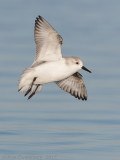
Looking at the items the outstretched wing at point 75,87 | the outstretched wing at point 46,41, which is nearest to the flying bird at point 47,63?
the outstretched wing at point 46,41

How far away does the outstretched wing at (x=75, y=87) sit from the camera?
1952 cm

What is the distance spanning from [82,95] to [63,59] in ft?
8.13

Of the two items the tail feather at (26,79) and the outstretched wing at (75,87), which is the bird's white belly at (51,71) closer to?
the tail feather at (26,79)

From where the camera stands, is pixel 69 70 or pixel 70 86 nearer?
pixel 69 70

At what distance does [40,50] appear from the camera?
17828 millimetres

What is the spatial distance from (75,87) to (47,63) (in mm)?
2496

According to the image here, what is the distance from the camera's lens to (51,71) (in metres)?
17.1

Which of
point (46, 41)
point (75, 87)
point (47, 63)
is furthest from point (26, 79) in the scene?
point (75, 87)

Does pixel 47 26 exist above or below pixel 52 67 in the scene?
above

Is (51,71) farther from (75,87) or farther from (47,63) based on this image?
(75,87)

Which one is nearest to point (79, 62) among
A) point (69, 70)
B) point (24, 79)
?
point (69, 70)

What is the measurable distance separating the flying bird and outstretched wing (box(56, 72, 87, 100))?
171cm

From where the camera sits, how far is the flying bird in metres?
17.2

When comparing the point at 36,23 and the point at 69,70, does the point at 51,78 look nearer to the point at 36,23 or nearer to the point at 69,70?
the point at 69,70
